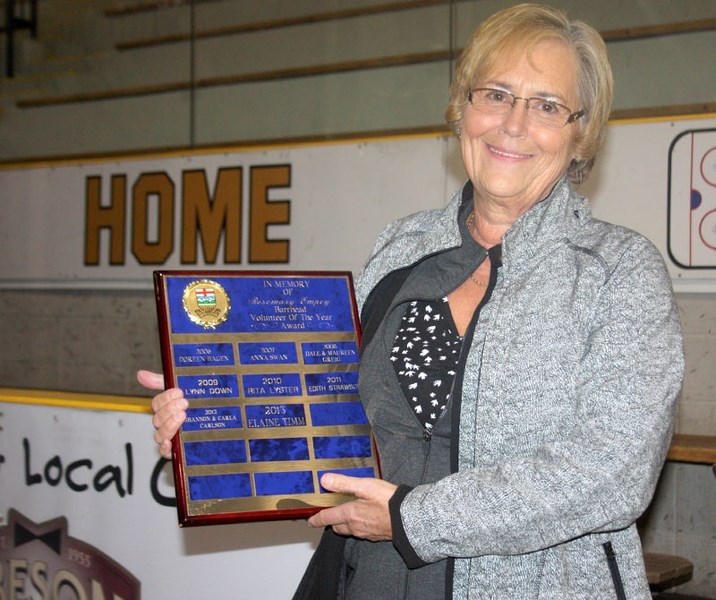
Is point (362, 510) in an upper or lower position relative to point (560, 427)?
lower

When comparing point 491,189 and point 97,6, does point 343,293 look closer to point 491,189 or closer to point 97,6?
point 491,189

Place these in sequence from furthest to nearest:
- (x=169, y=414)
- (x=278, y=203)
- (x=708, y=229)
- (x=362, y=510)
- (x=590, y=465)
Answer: (x=278, y=203)
(x=708, y=229)
(x=169, y=414)
(x=362, y=510)
(x=590, y=465)

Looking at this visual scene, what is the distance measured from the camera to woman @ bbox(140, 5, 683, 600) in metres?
1.02

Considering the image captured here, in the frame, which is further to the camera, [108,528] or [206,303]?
[108,528]

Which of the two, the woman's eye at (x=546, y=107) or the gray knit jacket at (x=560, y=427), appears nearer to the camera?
the gray knit jacket at (x=560, y=427)

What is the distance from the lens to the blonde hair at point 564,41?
1190mm

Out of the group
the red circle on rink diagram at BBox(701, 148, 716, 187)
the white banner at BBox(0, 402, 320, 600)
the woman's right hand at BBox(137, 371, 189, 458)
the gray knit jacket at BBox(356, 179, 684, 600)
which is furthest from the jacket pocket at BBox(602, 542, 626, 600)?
the red circle on rink diagram at BBox(701, 148, 716, 187)

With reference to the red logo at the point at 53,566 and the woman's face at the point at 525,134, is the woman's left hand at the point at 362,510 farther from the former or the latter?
the red logo at the point at 53,566

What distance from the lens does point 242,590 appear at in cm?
192

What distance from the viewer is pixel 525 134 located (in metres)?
1.20

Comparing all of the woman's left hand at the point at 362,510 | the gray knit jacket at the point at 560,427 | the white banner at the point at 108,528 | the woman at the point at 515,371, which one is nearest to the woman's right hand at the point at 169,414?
the woman at the point at 515,371

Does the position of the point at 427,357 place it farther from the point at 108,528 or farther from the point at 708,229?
the point at 708,229

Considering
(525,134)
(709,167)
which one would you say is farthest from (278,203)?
(525,134)

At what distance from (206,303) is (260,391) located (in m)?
0.14
